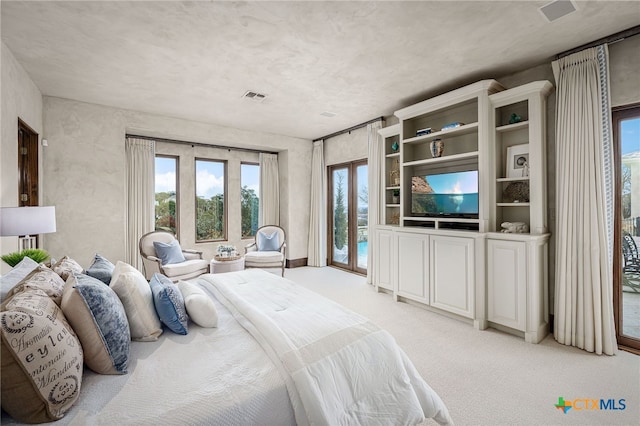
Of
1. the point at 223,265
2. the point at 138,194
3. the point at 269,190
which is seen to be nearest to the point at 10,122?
the point at 138,194

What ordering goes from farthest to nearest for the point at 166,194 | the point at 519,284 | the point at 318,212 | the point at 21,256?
the point at 318,212 < the point at 166,194 < the point at 519,284 < the point at 21,256

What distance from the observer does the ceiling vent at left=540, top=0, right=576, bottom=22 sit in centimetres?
209

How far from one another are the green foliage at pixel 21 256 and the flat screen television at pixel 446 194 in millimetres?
4018

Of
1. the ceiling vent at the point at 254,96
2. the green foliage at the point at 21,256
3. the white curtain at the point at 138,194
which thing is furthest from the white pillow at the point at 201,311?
the white curtain at the point at 138,194

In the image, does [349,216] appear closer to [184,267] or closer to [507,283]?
[184,267]

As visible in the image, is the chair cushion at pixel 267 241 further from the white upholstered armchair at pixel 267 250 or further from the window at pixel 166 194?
the window at pixel 166 194

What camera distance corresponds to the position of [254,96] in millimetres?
3846

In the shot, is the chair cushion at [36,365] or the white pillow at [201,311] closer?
the chair cushion at [36,365]

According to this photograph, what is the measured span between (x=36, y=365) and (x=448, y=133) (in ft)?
12.9

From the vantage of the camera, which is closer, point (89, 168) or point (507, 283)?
point (507, 283)

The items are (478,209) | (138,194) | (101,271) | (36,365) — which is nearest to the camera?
(36,365)

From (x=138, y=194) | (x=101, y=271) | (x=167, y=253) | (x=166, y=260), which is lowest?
(x=166, y=260)

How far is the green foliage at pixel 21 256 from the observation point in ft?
7.45

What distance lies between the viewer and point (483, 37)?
2533 millimetres
